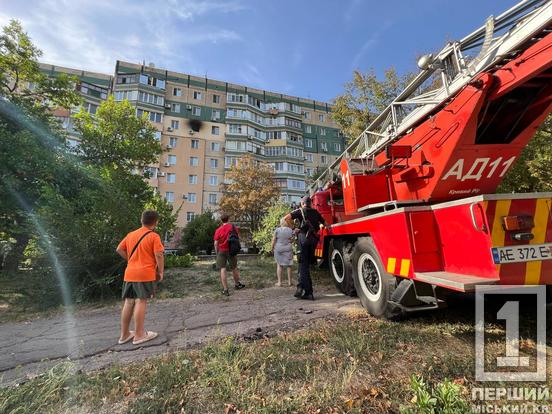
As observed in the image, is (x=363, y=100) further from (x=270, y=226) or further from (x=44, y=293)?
(x=44, y=293)

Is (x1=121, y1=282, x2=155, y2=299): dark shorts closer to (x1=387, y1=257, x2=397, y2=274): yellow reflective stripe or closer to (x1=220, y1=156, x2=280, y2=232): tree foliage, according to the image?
(x1=387, y1=257, x2=397, y2=274): yellow reflective stripe

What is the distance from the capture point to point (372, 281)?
4.49m

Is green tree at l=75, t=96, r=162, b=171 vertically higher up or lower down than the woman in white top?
higher up

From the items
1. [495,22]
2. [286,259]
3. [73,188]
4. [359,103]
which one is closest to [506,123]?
[495,22]

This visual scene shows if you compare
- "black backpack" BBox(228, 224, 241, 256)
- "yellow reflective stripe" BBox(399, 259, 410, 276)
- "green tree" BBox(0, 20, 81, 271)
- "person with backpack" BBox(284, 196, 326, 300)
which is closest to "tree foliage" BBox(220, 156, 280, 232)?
"green tree" BBox(0, 20, 81, 271)

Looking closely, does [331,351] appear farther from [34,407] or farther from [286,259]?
[286,259]

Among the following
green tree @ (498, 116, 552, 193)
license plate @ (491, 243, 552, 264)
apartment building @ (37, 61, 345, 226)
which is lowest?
license plate @ (491, 243, 552, 264)

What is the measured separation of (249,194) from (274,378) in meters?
26.3

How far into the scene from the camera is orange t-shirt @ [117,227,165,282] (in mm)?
3773

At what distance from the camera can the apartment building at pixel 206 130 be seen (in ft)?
125

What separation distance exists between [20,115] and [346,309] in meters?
14.8

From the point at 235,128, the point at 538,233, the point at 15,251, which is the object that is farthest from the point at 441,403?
the point at 235,128

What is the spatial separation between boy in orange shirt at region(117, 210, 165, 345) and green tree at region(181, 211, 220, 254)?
24466mm

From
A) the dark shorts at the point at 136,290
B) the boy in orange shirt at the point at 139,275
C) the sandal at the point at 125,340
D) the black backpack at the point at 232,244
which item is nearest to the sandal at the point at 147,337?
the boy in orange shirt at the point at 139,275
